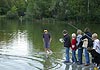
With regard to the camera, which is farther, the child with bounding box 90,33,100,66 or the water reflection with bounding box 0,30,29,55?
the water reflection with bounding box 0,30,29,55

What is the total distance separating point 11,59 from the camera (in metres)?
17.3

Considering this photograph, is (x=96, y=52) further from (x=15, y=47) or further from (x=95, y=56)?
(x=15, y=47)

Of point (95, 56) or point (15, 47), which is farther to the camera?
point (15, 47)

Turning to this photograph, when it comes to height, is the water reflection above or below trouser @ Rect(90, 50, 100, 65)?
below

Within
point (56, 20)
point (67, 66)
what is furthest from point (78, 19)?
point (67, 66)

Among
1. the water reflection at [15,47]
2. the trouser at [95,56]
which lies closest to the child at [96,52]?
the trouser at [95,56]

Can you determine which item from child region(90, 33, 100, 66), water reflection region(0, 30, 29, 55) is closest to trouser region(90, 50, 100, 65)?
child region(90, 33, 100, 66)

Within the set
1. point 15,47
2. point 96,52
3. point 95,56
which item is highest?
point 96,52

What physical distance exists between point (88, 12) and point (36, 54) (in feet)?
170

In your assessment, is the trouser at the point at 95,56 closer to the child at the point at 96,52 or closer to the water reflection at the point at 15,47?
the child at the point at 96,52

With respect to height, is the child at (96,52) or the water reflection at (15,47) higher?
the child at (96,52)

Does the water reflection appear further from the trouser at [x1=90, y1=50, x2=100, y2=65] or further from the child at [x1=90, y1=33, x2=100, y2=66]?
the trouser at [x1=90, y1=50, x2=100, y2=65]

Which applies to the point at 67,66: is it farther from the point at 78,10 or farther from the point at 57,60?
the point at 78,10

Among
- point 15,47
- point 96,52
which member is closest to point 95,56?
point 96,52
